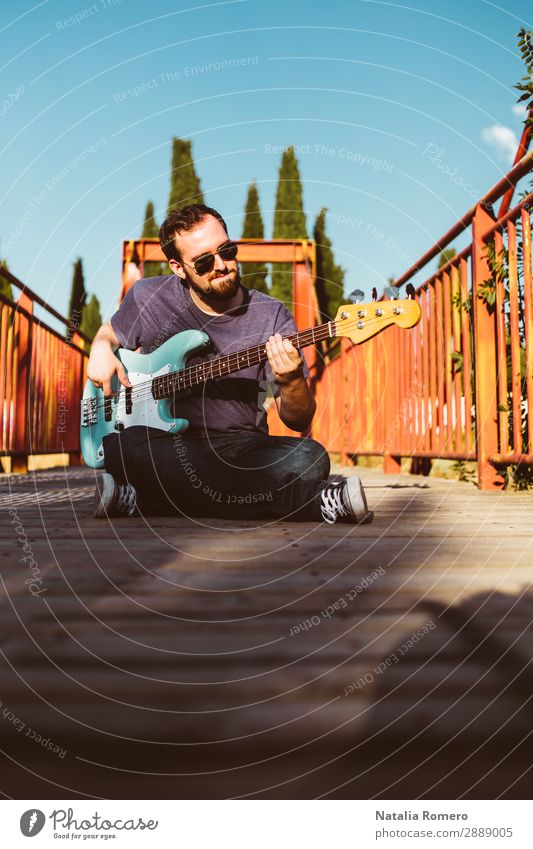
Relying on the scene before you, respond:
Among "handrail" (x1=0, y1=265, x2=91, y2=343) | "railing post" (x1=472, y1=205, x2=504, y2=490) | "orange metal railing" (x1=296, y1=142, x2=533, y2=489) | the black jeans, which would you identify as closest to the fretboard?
the black jeans

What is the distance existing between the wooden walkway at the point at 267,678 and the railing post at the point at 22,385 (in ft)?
11.1

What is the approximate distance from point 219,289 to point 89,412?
2.50 ft

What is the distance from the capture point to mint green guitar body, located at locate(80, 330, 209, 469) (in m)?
2.23

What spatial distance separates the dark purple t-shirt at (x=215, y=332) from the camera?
7.47 feet

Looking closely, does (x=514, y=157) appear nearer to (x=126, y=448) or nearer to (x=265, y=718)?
(x=126, y=448)

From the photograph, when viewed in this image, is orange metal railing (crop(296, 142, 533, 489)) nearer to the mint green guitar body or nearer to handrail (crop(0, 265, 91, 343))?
the mint green guitar body

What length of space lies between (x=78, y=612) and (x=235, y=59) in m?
2.42

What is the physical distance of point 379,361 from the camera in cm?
486

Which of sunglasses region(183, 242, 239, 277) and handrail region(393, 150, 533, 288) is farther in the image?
handrail region(393, 150, 533, 288)

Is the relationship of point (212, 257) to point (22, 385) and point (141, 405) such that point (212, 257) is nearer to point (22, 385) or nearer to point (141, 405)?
point (141, 405)
